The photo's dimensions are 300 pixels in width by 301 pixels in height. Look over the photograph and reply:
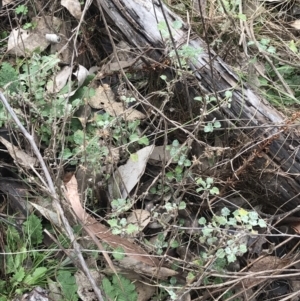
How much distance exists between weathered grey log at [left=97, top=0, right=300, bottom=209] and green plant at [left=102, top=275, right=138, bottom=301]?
0.63 meters

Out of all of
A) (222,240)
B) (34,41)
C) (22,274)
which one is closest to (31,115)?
(34,41)

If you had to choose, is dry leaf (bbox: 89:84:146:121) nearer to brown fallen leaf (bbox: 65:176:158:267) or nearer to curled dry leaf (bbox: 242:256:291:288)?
brown fallen leaf (bbox: 65:176:158:267)

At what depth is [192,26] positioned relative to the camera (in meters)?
2.24

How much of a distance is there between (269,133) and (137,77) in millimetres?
624

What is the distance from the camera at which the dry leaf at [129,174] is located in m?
1.88

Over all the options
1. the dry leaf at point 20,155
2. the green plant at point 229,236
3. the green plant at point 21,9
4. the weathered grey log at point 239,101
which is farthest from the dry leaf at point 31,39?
the green plant at point 229,236

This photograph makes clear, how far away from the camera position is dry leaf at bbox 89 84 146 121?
1988 mm

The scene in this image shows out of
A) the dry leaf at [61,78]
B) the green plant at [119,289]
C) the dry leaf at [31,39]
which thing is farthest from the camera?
the dry leaf at [31,39]

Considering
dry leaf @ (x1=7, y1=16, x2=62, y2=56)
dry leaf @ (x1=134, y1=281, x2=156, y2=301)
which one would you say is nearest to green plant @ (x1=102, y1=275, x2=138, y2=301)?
dry leaf @ (x1=134, y1=281, x2=156, y2=301)

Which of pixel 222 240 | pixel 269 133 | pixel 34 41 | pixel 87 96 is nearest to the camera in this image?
pixel 222 240

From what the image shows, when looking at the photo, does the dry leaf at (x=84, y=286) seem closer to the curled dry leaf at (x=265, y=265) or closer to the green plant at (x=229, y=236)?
the green plant at (x=229, y=236)

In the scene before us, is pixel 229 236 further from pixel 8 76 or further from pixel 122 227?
pixel 8 76

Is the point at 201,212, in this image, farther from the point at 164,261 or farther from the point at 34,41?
the point at 34,41

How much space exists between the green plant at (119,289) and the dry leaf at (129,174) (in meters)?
0.32
